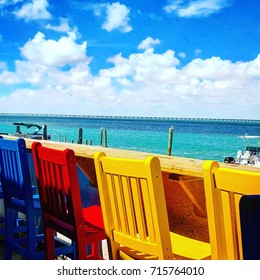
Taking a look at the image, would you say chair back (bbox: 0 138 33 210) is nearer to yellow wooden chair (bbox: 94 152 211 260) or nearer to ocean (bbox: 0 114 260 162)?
yellow wooden chair (bbox: 94 152 211 260)

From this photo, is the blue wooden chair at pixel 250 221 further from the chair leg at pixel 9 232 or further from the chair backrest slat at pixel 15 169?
the chair leg at pixel 9 232

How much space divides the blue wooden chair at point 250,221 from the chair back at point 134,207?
406mm

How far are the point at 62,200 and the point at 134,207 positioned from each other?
40 cm

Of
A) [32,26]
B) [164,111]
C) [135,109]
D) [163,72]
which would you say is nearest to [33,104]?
[32,26]

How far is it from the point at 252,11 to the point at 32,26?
4.35 feet

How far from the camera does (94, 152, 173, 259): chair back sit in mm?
1178

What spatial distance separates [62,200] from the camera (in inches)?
61.2

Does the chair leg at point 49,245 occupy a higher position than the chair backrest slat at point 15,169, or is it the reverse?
the chair backrest slat at point 15,169

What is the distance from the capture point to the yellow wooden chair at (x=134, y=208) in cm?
118

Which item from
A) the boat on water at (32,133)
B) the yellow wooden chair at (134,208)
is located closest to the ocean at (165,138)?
the boat on water at (32,133)
